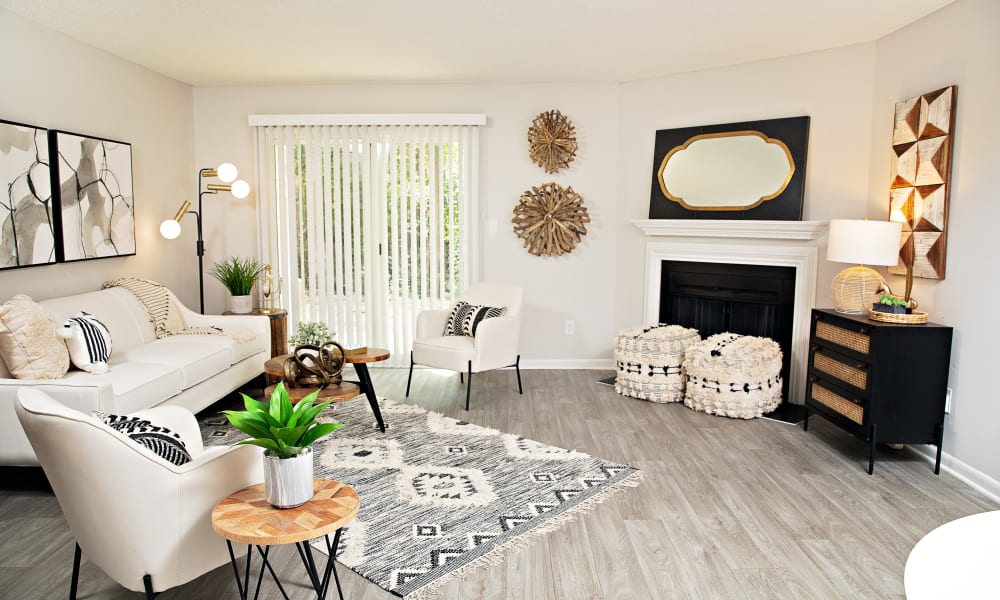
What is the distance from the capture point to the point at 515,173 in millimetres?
5840

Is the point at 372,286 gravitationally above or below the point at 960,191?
below

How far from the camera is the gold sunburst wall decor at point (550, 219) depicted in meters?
5.80

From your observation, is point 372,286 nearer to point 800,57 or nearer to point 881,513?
point 800,57

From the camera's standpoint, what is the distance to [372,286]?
5.96 metres

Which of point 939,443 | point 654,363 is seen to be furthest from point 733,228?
point 939,443

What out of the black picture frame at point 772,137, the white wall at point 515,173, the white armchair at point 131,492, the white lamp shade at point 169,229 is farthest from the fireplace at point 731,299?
the white armchair at point 131,492

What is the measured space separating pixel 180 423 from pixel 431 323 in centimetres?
272

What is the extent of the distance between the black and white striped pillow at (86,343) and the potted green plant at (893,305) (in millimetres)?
4159

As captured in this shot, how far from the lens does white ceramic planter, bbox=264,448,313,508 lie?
1930mm

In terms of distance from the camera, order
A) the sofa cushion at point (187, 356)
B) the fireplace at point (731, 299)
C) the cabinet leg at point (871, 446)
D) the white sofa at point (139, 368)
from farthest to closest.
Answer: the fireplace at point (731, 299), the sofa cushion at point (187, 356), the cabinet leg at point (871, 446), the white sofa at point (139, 368)

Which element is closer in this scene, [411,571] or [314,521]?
[314,521]

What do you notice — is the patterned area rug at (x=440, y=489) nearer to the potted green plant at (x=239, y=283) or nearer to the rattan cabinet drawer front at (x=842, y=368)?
the potted green plant at (x=239, y=283)

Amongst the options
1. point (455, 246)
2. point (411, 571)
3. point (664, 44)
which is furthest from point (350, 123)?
point (411, 571)

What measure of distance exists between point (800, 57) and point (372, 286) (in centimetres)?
376
